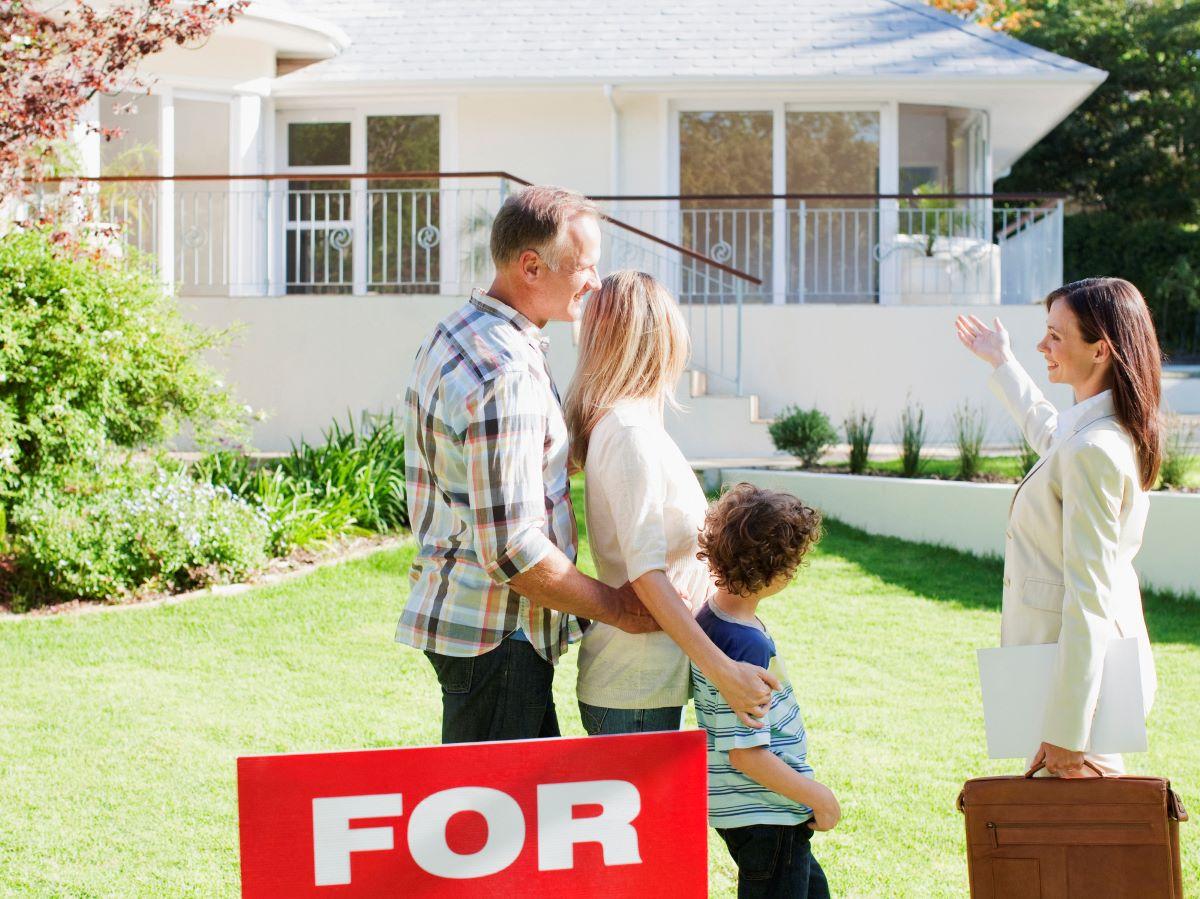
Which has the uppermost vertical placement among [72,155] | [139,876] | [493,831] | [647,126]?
[647,126]

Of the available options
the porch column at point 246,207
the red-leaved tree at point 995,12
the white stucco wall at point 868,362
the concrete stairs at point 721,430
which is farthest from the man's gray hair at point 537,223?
the red-leaved tree at point 995,12

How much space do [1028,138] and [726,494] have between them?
16.7 metres

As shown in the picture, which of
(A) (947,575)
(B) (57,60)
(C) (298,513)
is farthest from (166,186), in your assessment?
(A) (947,575)

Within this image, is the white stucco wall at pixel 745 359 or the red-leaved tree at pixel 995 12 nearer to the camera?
the white stucco wall at pixel 745 359

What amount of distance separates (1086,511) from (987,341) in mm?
991

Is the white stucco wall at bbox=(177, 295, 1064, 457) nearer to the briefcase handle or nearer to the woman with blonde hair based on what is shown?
the woman with blonde hair

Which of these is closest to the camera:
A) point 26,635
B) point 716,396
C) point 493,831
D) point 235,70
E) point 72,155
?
point 493,831

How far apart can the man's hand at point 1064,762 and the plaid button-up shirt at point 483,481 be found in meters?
1.03

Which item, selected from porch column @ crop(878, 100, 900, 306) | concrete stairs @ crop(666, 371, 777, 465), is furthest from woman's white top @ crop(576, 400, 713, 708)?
porch column @ crop(878, 100, 900, 306)

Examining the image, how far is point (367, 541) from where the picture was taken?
892 cm

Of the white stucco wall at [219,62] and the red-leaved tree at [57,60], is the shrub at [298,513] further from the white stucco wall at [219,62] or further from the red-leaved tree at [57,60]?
the white stucco wall at [219,62]

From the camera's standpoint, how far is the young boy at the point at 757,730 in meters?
2.66

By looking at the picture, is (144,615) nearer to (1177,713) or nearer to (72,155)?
(1177,713)

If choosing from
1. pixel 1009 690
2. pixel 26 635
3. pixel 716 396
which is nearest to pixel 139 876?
pixel 1009 690
